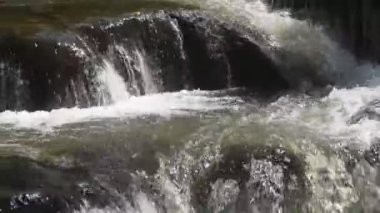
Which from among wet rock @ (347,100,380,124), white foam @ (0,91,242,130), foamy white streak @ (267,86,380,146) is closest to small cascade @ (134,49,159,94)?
white foam @ (0,91,242,130)

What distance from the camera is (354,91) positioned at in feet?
28.2

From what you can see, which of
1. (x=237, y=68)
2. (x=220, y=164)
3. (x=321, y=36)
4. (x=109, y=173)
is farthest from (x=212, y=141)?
(x=321, y=36)

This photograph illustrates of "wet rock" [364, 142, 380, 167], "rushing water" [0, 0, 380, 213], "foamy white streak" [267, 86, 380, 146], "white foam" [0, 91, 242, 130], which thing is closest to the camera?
"rushing water" [0, 0, 380, 213]

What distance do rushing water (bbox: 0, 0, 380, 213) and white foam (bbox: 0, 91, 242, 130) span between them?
1cm

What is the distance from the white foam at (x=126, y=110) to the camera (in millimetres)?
7641

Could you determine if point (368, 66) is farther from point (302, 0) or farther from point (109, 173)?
point (109, 173)

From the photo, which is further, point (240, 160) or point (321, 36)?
point (321, 36)

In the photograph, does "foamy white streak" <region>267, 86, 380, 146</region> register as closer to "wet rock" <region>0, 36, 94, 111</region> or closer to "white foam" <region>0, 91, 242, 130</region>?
"white foam" <region>0, 91, 242, 130</region>

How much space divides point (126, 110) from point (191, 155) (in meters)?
1.63

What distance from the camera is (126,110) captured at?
8.03m

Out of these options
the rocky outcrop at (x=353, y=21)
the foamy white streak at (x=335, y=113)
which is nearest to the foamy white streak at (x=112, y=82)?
the foamy white streak at (x=335, y=113)

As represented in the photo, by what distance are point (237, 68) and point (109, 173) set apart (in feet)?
10.3

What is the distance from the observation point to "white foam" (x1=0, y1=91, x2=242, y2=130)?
301 inches

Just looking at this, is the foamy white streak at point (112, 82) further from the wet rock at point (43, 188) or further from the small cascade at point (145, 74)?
the wet rock at point (43, 188)
